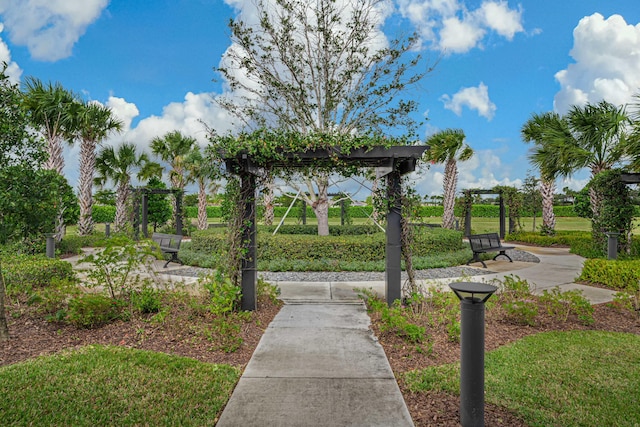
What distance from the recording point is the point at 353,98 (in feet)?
35.6

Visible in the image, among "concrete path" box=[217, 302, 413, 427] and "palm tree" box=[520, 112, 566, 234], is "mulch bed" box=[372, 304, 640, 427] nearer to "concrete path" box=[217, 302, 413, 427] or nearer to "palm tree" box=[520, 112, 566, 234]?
"concrete path" box=[217, 302, 413, 427]

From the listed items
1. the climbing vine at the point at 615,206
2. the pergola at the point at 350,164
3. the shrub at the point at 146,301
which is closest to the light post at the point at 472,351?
the pergola at the point at 350,164

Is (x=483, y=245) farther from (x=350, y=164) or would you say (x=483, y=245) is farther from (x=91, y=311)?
(x=91, y=311)

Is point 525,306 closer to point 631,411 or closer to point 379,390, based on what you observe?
point 631,411

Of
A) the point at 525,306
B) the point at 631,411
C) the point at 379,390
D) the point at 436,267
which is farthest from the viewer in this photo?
the point at 436,267

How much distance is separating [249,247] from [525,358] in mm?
3366

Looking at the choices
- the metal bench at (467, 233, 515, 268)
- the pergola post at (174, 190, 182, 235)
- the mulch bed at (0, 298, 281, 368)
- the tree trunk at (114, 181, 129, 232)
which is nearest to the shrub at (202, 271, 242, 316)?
the mulch bed at (0, 298, 281, 368)

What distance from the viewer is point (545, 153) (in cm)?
1242

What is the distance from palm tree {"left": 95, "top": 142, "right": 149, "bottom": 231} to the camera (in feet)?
53.2

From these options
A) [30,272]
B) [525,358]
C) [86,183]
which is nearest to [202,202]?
[86,183]

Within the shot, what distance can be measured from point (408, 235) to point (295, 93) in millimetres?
7130

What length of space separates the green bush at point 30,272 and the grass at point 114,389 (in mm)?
2592

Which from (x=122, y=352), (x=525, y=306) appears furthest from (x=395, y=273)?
(x=122, y=352)

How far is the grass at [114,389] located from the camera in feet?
8.12
